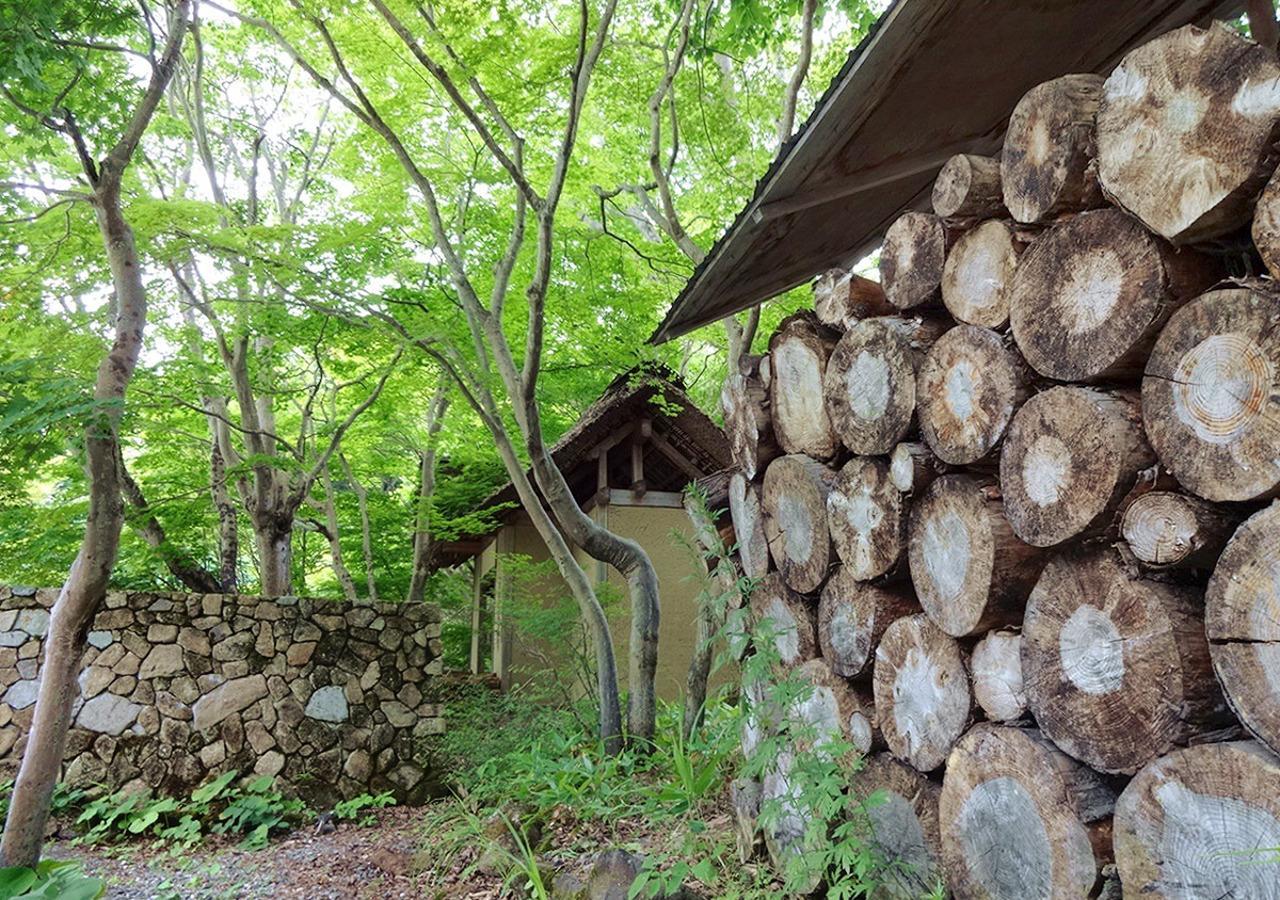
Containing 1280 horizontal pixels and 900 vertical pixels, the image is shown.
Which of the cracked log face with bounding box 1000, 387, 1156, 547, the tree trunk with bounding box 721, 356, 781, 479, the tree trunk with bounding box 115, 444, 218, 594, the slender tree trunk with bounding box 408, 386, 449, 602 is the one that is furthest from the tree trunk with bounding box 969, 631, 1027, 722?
the slender tree trunk with bounding box 408, 386, 449, 602

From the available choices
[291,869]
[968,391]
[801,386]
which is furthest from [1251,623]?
[291,869]

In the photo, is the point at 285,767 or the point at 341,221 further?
the point at 341,221

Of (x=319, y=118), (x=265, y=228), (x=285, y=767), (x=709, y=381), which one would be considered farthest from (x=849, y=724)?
(x=709, y=381)

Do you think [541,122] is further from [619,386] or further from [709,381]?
[709,381]

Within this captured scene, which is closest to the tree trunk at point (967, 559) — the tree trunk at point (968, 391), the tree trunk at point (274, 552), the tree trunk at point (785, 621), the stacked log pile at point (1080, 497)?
the stacked log pile at point (1080, 497)

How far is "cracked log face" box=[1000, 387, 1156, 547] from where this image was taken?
172cm

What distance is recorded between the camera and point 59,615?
458 centimetres

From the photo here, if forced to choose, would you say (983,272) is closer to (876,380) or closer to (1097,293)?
(1097,293)

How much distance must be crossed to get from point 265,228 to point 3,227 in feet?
5.69

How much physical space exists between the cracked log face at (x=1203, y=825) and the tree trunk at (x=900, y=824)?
0.70 m

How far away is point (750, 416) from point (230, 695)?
17.5 ft

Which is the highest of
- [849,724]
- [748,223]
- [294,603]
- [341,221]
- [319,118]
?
[319,118]

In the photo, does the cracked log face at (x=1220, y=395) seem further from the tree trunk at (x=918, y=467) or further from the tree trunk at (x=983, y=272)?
the tree trunk at (x=918, y=467)

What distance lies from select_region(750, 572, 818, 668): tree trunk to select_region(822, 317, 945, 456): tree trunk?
70cm
